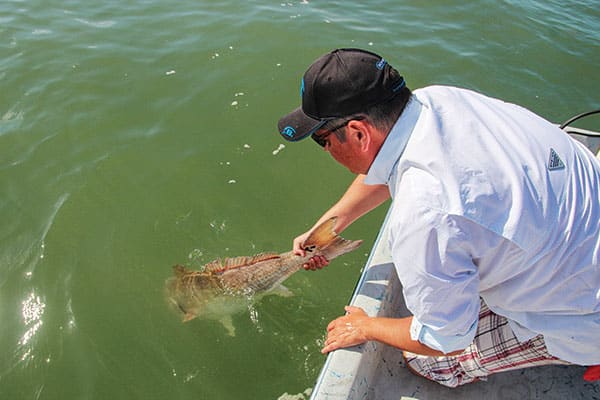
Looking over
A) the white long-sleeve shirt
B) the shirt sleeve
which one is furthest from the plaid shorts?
the shirt sleeve

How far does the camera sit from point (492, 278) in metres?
2.04

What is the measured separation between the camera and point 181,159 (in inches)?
232

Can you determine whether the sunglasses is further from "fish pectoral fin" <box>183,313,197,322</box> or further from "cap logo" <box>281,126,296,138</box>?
"fish pectoral fin" <box>183,313,197,322</box>

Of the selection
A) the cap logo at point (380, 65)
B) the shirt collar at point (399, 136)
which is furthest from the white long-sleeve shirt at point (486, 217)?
the cap logo at point (380, 65)

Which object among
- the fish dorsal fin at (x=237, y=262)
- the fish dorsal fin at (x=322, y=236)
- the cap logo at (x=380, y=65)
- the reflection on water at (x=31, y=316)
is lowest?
the reflection on water at (x=31, y=316)

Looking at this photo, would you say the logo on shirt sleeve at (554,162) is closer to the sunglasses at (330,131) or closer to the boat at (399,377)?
the sunglasses at (330,131)

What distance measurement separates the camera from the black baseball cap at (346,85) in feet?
6.48

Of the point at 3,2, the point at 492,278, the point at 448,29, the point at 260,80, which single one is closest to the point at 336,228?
the point at 492,278

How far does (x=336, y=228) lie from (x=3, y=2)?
945 centimetres

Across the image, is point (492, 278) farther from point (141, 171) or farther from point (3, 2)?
point (3, 2)

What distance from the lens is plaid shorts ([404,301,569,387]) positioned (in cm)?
252

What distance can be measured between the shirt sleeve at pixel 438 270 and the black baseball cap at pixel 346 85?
0.57 m

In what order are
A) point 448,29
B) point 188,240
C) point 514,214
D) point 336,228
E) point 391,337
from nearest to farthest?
point 514,214, point 391,337, point 336,228, point 188,240, point 448,29

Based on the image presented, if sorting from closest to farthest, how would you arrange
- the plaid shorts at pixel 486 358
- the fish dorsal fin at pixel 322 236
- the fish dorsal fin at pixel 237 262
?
1. the plaid shorts at pixel 486 358
2. the fish dorsal fin at pixel 322 236
3. the fish dorsal fin at pixel 237 262
